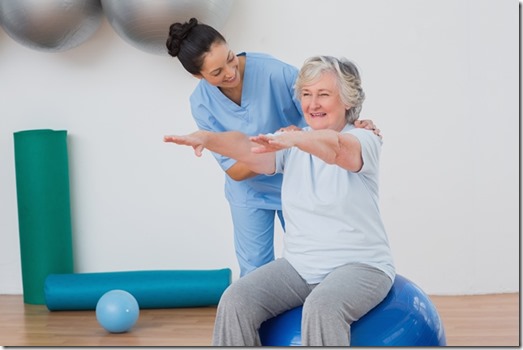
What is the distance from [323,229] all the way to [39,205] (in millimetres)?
2258

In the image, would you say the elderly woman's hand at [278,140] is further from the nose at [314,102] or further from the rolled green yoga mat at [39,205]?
the rolled green yoga mat at [39,205]

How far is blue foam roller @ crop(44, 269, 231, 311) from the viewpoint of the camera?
12.6ft

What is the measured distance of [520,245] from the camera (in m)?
3.94

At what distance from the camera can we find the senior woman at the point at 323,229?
77.9 inches

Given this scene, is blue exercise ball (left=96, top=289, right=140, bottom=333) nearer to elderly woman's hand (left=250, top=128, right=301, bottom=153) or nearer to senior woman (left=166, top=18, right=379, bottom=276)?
senior woman (left=166, top=18, right=379, bottom=276)

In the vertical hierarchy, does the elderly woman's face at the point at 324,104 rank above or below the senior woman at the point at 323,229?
above

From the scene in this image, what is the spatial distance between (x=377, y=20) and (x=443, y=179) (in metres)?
0.80

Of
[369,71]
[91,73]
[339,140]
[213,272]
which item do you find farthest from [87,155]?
[339,140]

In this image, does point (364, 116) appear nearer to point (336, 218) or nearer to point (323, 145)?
point (336, 218)

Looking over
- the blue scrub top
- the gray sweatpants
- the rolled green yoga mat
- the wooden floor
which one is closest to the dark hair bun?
the blue scrub top

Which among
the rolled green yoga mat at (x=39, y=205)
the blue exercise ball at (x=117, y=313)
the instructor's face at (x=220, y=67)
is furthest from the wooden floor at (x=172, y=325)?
the instructor's face at (x=220, y=67)

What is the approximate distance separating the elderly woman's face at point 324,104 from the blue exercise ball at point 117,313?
1521 mm

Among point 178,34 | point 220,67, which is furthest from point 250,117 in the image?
point 178,34

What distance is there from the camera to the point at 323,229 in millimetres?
2117
